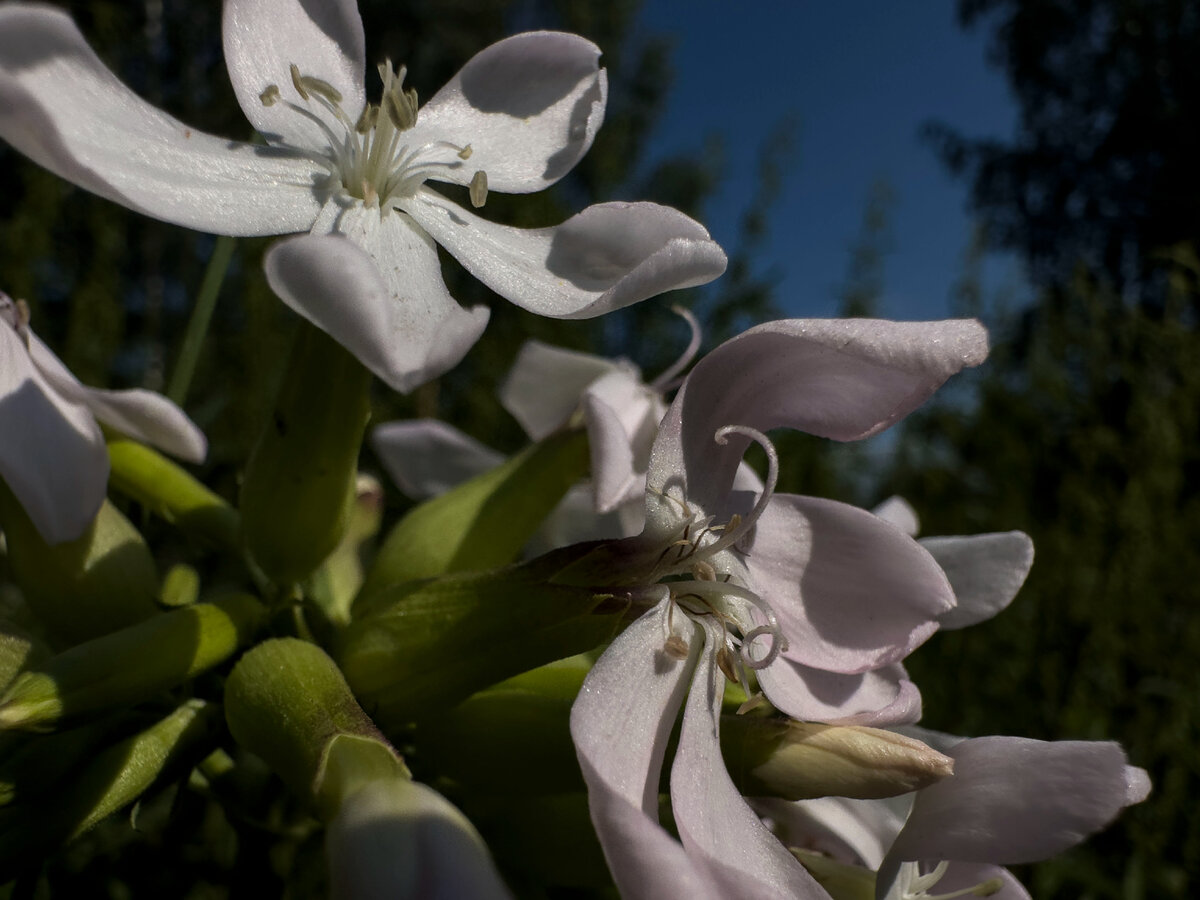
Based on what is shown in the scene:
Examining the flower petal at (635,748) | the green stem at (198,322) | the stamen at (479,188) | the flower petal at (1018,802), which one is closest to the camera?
the flower petal at (635,748)

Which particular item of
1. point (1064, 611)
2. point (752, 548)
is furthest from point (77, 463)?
point (1064, 611)

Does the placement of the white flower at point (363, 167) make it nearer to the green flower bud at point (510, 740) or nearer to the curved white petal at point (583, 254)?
the curved white petal at point (583, 254)

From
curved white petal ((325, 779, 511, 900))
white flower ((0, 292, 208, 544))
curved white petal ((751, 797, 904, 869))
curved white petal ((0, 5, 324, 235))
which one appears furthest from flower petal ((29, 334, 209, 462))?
curved white petal ((751, 797, 904, 869))

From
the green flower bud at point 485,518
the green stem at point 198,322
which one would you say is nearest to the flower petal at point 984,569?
the green flower bud at point 485,518

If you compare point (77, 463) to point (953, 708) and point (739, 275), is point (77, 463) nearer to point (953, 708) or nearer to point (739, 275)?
point (953, 708)

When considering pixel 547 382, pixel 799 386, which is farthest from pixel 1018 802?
pixel 547 382
